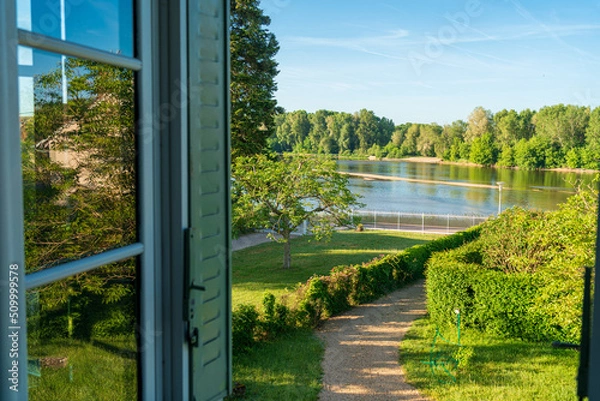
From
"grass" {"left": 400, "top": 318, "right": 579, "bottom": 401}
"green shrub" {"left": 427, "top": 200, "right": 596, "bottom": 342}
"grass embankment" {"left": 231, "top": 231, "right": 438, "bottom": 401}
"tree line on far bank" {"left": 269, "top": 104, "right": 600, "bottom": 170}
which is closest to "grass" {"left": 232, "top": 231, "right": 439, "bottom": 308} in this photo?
"grass embankment" {"left": 231, "top": 231, "right": 438, "bottom": 401}

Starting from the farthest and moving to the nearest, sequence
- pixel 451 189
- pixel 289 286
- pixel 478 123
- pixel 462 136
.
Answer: pixel 462 136, pixel 478 123, pixel 451 189, pixel 289 286

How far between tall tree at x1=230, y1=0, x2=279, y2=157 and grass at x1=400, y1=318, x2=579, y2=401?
8497 millimetres

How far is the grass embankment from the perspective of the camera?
5.34 metres

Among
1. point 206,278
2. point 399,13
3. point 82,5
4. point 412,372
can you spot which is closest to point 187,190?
point 206,278

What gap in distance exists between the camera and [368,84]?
114ft

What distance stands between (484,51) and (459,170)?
12734 millimetres

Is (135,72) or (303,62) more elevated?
(303,62)

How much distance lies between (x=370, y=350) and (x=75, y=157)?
5798 mm

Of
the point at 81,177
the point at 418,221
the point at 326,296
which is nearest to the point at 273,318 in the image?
the point at 326,296

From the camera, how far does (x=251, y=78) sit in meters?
14.3

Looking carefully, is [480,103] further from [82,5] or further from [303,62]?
[82,5]

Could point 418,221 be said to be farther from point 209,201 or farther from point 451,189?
point 209,201

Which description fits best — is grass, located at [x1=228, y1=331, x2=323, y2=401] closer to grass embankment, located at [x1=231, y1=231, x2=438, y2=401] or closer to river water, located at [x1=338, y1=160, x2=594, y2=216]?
grass embankment, located at [x1=231, y1=231, x2=438, y2=401]

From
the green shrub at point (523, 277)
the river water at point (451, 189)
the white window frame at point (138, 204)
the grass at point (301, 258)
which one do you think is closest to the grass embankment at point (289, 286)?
the grass at point (301, 258)
